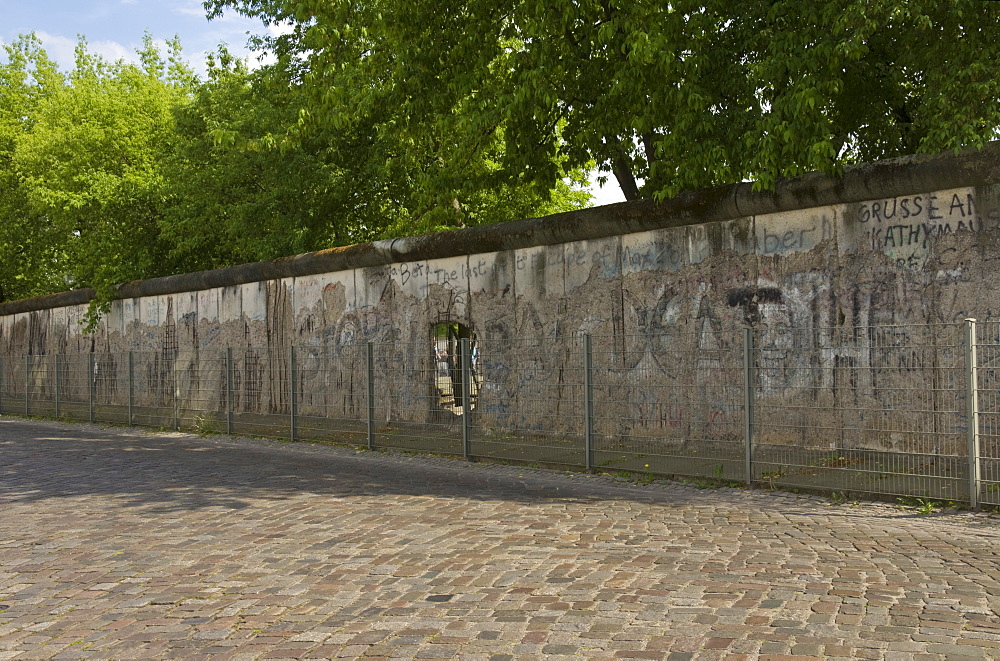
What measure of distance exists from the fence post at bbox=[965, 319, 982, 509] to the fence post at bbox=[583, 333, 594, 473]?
399cm

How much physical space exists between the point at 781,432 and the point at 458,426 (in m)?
4.40

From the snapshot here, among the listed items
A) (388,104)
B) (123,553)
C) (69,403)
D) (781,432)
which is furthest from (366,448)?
(69,403)

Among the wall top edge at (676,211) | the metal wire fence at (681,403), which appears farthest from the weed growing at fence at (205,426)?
the wall top edge at (676,211)

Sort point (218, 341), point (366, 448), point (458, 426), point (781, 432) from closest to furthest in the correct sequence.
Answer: point (781, 432), point (458, 426), point (366, 448), point (218, 341)

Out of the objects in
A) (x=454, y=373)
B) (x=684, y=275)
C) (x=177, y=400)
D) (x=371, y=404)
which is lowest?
(x=177, y=400)

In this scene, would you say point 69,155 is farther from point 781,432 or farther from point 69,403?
point 781,432

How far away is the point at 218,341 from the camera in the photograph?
19188 mm

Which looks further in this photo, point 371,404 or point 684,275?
point 371,404

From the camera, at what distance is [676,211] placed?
37.7 feet

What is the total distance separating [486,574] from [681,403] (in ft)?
18.7

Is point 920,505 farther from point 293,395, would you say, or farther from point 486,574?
point 293,395

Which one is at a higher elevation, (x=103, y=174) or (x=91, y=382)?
(x=103, y=174)

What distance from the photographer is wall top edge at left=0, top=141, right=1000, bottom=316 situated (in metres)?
9.21

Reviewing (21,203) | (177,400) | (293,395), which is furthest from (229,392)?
(21,203)
